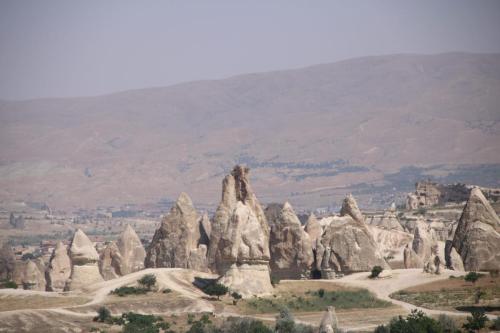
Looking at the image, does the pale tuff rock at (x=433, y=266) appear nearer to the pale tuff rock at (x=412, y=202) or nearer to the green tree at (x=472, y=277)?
the green tree at (x=472, y=277)

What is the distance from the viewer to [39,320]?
44.8 m

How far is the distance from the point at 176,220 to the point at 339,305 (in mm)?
15407

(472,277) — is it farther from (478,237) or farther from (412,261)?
(412,261)

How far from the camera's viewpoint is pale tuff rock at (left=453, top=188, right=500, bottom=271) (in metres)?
56.5

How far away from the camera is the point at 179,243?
6475cm

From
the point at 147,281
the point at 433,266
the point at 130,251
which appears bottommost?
the point at 147,281

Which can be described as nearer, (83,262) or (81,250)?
(81,250)

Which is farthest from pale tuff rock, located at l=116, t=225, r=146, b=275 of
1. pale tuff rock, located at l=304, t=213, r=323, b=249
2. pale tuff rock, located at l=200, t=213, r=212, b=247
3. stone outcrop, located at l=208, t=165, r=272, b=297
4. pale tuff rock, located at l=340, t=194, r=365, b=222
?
stone outcrop, located at l=208, t=165, r=272, b=297

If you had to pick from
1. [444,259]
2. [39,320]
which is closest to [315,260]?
[444,259]

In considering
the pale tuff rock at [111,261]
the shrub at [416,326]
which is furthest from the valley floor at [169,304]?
the pale tuff rock at [111,261]

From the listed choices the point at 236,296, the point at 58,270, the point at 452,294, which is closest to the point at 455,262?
the point at 452,294

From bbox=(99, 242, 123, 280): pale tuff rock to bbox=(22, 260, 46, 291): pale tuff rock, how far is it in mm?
3510

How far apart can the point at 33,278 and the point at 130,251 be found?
647 cm

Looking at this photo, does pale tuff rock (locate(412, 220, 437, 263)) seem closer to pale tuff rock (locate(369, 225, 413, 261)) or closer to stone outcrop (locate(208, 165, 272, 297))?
pale tuff rock (locate(369, 225, 413, 261))
